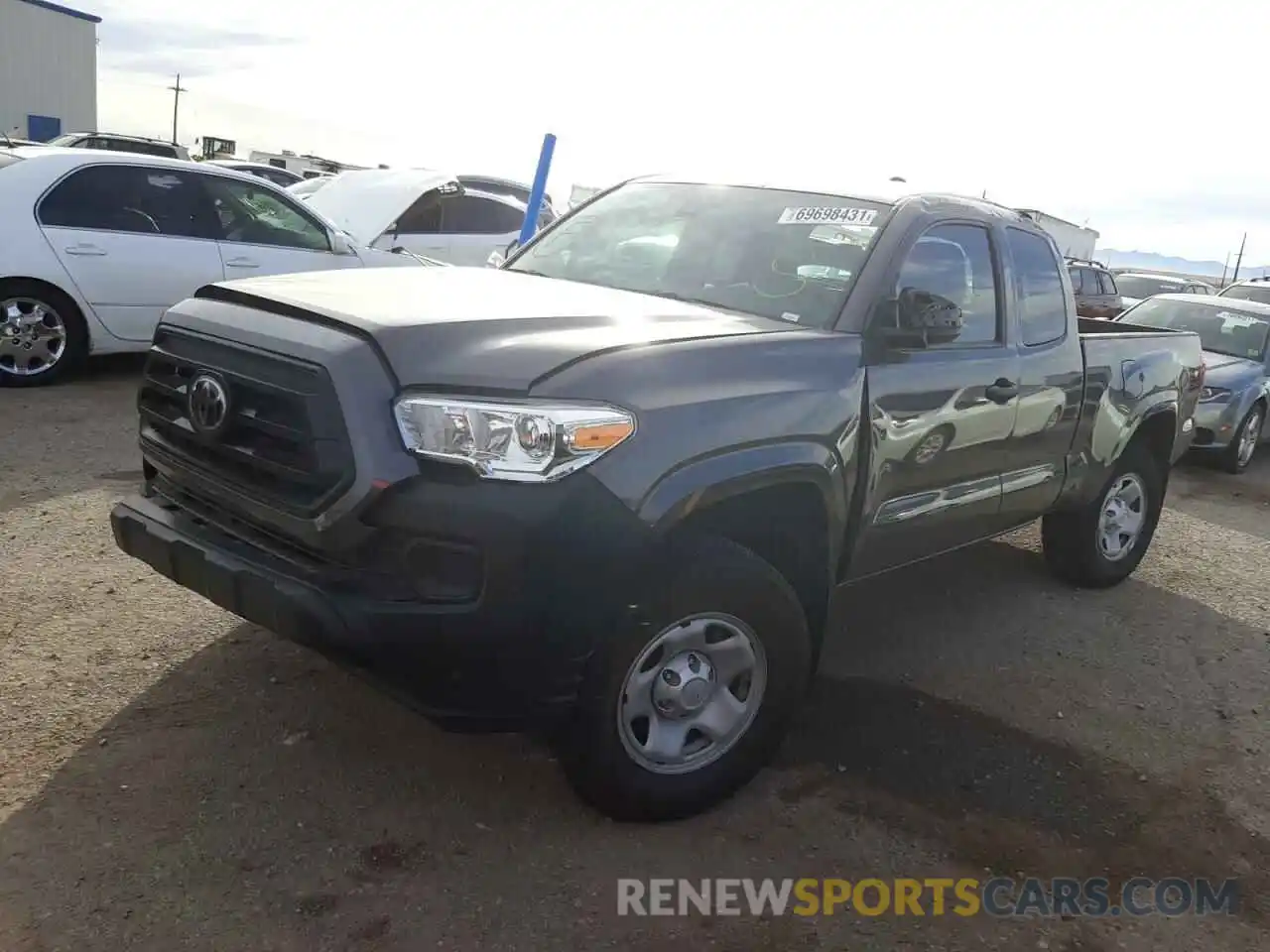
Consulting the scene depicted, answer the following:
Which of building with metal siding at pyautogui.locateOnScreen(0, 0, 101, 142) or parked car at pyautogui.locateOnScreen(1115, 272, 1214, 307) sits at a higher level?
building with metal siding at pyautogui.locateOnScreen(0, 0, 101, 142)

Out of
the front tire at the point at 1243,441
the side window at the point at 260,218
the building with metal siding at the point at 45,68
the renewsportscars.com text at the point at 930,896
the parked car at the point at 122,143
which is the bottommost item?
the renewsportscars.com text at the point at 930,896

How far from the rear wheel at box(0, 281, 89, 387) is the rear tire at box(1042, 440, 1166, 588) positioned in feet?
21.0

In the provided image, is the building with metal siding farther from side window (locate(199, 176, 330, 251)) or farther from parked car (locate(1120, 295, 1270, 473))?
parked car (locate(1120, 295, 1270, 473))

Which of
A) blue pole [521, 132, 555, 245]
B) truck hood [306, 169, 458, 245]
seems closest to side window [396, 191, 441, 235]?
truck hood [306, 169, 458, 245]

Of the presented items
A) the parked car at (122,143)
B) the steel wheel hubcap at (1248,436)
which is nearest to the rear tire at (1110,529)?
the steel wheel hubcap at (1248,436)

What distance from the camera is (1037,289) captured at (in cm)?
471

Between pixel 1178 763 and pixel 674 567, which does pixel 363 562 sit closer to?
pixel 674 567

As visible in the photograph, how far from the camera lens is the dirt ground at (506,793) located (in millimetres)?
A: 2750

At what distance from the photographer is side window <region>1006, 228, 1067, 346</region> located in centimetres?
457

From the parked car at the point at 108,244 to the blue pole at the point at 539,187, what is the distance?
3300mm

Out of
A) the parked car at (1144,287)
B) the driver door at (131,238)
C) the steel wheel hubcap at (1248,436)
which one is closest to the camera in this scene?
the driver door at (131,238)

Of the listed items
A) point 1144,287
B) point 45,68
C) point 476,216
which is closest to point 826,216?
point 476,216

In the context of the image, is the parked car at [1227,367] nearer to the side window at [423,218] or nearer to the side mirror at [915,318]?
the side mirror at [915,318]

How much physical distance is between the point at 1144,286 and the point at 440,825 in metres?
19.2
